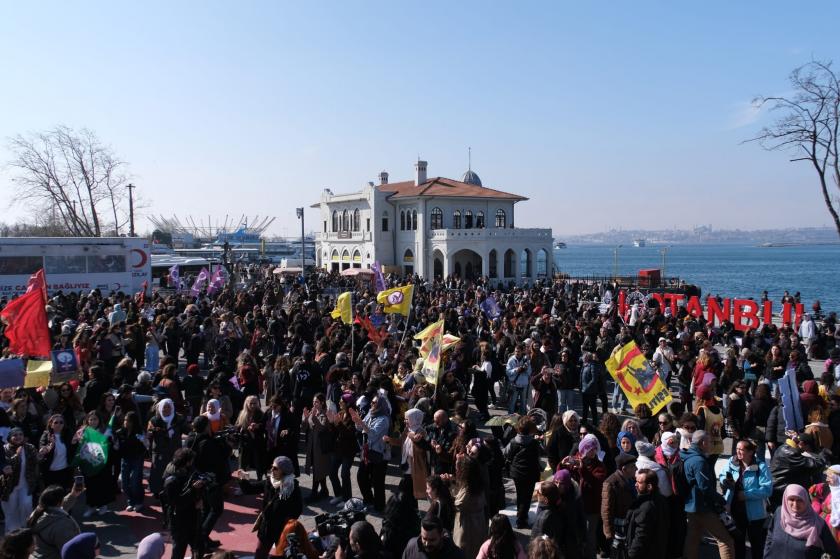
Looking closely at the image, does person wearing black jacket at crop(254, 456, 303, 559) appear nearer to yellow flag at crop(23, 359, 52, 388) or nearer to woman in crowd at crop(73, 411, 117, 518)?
woman in crowd at crop(73, 411, 117, 518)

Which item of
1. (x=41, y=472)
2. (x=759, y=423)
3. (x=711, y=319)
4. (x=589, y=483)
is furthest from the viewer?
(x=711, y=319)

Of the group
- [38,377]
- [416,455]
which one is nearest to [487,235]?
[38,377]

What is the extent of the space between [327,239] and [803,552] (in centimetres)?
5102

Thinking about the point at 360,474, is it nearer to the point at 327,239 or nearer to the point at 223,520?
the point at 223,520

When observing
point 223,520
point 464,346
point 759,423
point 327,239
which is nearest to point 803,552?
point 759,423

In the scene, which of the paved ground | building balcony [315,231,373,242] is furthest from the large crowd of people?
building balcony [315,231,373,242]

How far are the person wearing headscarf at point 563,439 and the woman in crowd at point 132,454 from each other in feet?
16.4

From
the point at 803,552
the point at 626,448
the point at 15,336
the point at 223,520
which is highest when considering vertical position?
the point at 15,336

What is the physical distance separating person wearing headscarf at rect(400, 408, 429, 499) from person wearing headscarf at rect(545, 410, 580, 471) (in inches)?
55.9

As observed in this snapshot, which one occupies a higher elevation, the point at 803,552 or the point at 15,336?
the point at 15,336

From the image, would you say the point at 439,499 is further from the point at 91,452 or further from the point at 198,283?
the point at 198,283

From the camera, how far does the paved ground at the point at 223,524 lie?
24.1 ft

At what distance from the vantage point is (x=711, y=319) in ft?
69.5

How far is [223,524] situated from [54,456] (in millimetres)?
2099
